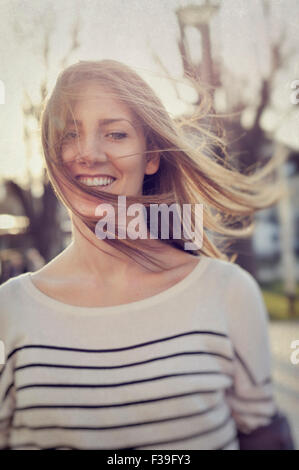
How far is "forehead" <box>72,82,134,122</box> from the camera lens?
3.23ft

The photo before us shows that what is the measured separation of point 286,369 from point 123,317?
0.77m

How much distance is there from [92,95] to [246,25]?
51 cm

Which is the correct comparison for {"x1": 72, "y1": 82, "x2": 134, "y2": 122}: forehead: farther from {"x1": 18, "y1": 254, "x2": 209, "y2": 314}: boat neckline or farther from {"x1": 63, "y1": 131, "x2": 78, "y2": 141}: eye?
{"x1": 18, "y1": 254, "x2": 209, "y2": 314}: boat neckline

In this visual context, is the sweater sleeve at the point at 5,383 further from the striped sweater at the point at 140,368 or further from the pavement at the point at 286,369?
the pavement at the point at 286,369

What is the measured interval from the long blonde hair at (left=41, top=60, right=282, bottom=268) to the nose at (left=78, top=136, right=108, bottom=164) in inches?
2.2

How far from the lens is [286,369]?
4.95ft

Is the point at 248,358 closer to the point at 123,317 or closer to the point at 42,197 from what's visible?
the point at 123,317

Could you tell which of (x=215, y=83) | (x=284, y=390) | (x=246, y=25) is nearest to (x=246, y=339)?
(x=215, y=83)

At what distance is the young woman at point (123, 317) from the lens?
928mm

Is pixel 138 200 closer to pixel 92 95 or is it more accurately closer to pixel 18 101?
pixel 92 95

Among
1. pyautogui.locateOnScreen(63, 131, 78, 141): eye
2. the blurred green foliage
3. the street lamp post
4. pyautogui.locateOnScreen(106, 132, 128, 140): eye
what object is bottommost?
the blurred green foliage

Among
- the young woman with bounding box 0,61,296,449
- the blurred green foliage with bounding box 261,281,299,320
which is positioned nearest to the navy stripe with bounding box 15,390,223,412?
the young woman with bounding box 0,61,296,449

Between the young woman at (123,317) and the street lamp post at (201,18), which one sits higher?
the street lamp post at (201,18)

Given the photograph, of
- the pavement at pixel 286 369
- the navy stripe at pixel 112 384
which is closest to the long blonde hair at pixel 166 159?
the navy stripe at pixel 112 384
